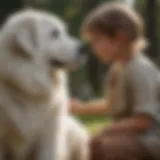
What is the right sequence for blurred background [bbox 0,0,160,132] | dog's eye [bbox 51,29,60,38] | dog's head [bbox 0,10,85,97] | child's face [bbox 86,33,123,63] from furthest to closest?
blurred background [bbox 0,0,160,132] < child's face [bbox 86,33,123,63] < dog's eye [bbox 51,29,60,38] < dog's head [bbox 0,10,85,97]

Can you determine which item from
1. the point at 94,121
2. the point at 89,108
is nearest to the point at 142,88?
the point at 89,108

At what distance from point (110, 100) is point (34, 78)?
774mm

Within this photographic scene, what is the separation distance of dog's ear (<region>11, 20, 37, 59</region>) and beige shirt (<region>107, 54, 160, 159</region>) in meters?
0.69

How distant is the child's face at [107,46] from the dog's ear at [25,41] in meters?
0.53

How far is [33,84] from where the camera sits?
10.00 ft

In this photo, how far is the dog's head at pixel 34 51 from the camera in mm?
2992

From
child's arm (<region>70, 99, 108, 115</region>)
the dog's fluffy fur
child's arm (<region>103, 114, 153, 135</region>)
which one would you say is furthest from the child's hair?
child's arm (<region>70, 99, 108, 115</region>)

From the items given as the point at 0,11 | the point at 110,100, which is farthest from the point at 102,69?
the point at 110,100

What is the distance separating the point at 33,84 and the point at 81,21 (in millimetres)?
9807

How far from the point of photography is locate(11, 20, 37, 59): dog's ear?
3010mm

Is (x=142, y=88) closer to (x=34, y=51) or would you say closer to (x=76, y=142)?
(x=76, y=142)

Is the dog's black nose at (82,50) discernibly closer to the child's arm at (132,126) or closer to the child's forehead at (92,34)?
the child's forehead at (92,34)

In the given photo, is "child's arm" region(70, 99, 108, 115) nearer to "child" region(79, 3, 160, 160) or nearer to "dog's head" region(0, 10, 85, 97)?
"child" region(79, 3, 160, 160)


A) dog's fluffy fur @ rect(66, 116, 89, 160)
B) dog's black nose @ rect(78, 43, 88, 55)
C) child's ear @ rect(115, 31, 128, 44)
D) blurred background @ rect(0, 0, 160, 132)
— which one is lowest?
dog's fluffy fur @ rect(66, 116, 89, 160)
